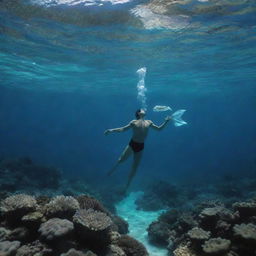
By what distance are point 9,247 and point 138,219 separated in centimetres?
1173

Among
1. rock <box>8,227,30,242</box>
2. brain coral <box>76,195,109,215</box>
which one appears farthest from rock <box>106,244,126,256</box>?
rock <box>8,227,30,242</box>

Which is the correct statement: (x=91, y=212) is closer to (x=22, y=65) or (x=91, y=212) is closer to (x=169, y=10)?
(x=169, y=10)

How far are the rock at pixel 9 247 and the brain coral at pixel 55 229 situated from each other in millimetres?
574

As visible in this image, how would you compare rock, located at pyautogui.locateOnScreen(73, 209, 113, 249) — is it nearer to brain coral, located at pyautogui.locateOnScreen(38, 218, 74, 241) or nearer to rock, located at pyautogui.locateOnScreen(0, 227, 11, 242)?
brain coral, located at pyautogui.locateOnScreen(38, 218, 74, 241)

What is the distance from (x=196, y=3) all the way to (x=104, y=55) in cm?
1298

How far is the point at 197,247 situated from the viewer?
7.55 metres

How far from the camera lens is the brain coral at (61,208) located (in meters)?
6.98

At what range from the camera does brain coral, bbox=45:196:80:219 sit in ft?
22.9

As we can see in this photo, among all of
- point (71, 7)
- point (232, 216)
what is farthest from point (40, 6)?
point (232, 216)

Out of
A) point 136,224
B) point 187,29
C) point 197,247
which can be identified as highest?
point 187,29

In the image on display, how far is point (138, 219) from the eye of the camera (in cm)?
1672

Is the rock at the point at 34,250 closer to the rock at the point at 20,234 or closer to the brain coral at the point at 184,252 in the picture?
the rock at the point at 20,234

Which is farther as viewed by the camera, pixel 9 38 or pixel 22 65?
pixel 22 65

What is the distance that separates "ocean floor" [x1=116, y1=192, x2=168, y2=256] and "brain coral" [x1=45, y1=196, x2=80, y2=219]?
16.1 feet
